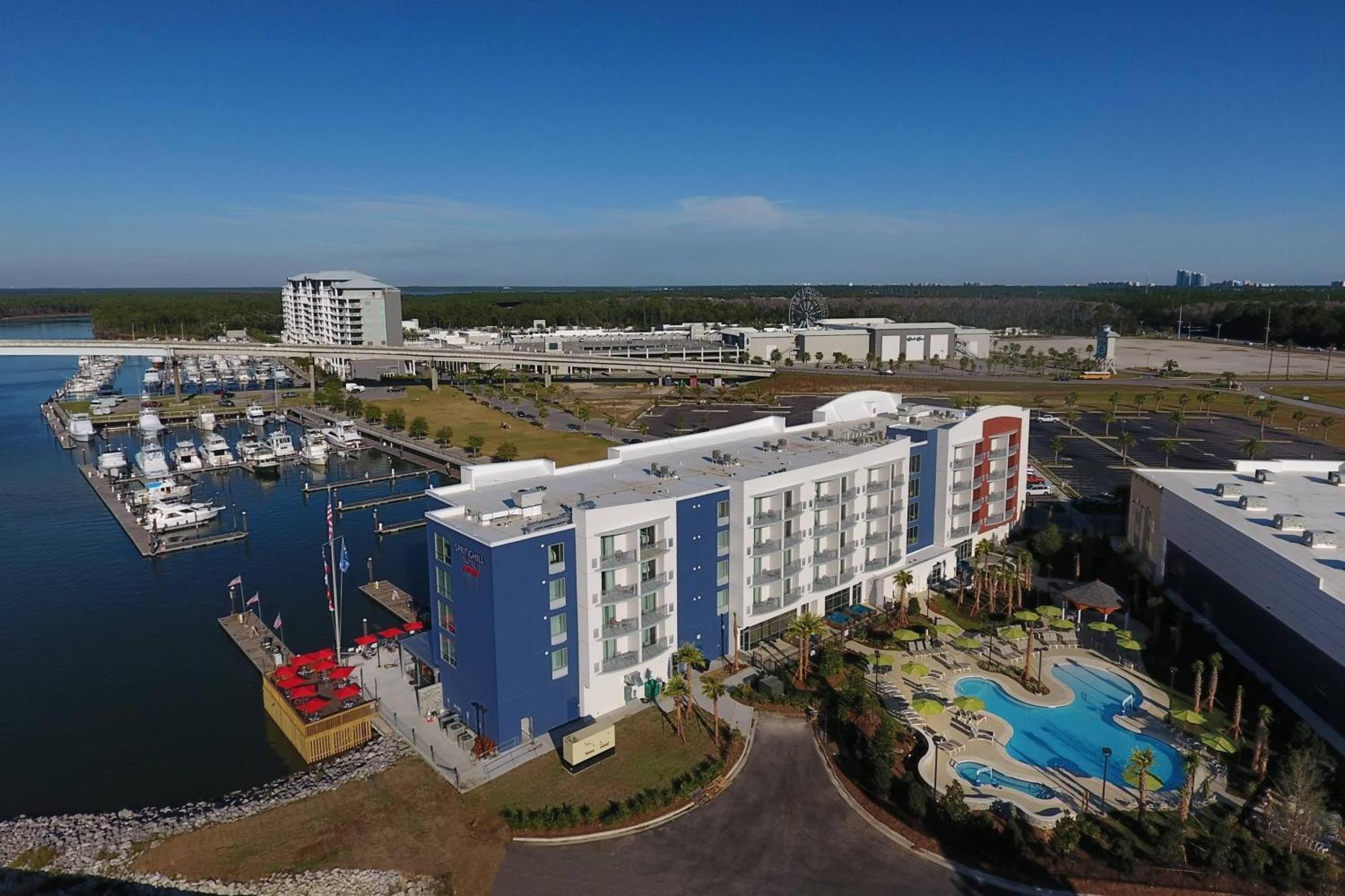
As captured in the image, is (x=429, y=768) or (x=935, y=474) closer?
(x=429, y=768)

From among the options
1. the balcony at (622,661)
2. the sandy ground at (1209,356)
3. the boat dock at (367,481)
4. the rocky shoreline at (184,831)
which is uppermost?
the sandy ground at (1209,356)

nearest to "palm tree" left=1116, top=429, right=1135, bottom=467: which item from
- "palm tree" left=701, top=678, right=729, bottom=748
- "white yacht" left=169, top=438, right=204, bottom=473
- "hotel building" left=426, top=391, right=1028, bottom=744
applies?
"hotel building" left=426, top=391, right=1028, bottom=744

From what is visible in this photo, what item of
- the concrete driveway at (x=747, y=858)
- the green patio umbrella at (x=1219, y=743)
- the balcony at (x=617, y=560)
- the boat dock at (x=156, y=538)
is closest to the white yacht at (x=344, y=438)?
the boat dock at (x=156, y=538)

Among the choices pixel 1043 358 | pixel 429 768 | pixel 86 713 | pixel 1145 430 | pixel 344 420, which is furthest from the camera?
pixel 1043 358

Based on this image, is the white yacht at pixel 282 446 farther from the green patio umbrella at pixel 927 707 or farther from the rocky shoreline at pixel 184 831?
the green patio umbrella at pixel 927 707

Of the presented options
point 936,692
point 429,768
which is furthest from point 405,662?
point 936,692

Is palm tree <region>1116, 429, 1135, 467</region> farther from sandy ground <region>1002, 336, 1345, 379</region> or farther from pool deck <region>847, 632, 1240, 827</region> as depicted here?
sandy ground <region>1002, 336, 1345, 379</region>

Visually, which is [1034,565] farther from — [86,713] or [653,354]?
[653,354]
